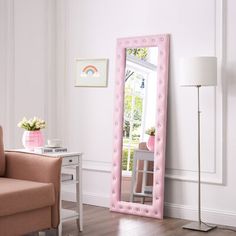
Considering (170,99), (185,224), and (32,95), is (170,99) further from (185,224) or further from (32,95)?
(32,95)

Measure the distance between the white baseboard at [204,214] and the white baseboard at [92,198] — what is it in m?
0.72

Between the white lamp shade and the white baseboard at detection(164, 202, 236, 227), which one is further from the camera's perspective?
the white baseboard at detection(164, 202, 236, 227)

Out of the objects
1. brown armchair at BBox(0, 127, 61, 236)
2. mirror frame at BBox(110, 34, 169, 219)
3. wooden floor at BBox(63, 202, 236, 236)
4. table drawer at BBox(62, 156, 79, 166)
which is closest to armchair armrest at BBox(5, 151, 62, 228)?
brown armchair at BBox(0, 127, 61, 236)

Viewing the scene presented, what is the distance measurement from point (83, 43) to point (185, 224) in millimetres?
2266

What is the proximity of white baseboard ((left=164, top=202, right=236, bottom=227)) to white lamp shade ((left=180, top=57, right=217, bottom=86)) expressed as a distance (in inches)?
47.5

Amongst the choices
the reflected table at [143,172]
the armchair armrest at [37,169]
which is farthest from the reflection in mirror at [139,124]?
the armchair armrest at [37,169]

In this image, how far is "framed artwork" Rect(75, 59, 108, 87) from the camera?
17.8 ft

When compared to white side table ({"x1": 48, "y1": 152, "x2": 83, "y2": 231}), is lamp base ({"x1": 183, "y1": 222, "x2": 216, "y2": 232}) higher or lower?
lower

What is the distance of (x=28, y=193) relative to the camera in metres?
3.78

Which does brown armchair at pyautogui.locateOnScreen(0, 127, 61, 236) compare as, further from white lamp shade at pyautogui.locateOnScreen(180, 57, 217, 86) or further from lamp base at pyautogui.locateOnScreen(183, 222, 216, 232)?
white lamp shade at pyautogui.locateOnScreen(180, 57, 217, 86)

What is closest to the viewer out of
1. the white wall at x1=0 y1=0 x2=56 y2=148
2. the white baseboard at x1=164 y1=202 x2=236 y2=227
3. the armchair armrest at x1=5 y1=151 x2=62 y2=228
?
the armchair armrest at x1=5 y1=151 x2=62 y2=228

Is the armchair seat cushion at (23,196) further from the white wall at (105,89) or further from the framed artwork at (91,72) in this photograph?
the framed artwork at (91,72)

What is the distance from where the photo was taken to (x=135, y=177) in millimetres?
5059

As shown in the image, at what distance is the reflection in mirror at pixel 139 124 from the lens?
501 cm
